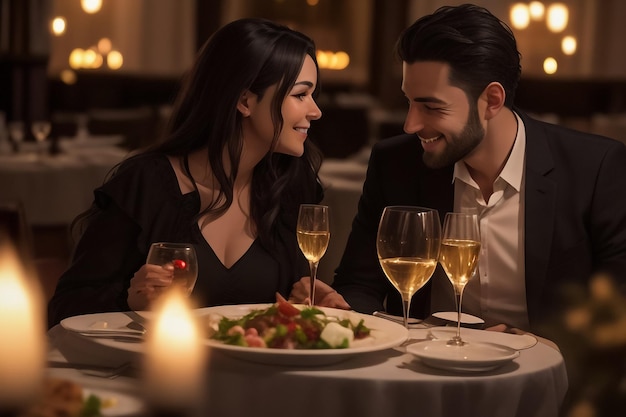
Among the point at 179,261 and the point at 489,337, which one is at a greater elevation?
the point at 179,261

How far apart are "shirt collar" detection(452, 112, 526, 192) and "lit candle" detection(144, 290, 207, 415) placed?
6.52 feet

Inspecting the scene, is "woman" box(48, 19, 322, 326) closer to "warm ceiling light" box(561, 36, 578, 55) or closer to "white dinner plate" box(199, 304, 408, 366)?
"white dinner plate" box(199, 304, 408, 366)

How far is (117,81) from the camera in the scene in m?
12.9

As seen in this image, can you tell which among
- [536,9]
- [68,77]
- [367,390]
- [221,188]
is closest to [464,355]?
[367,390]

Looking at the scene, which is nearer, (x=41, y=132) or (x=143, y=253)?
(x=143, y=253)

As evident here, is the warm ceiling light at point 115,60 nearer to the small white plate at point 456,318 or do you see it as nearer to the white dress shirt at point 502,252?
the white dress shirt at point 502,252

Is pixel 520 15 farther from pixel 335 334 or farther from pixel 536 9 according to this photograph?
pixel 335 334

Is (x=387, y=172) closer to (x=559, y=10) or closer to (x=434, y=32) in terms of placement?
(x=434, y=32)

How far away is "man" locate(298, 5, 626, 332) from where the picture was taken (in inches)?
96.8

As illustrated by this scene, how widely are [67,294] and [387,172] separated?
91 cm

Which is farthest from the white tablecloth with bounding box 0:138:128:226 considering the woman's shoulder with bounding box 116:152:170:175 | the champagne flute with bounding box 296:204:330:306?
the champagne flute with bounding box 296:204:330:306

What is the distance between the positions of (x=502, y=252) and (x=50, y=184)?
13.1 feet

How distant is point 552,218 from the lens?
250cm

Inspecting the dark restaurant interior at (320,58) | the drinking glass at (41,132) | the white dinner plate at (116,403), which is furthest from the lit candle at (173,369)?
the dark restaurant interior at (320,58)
